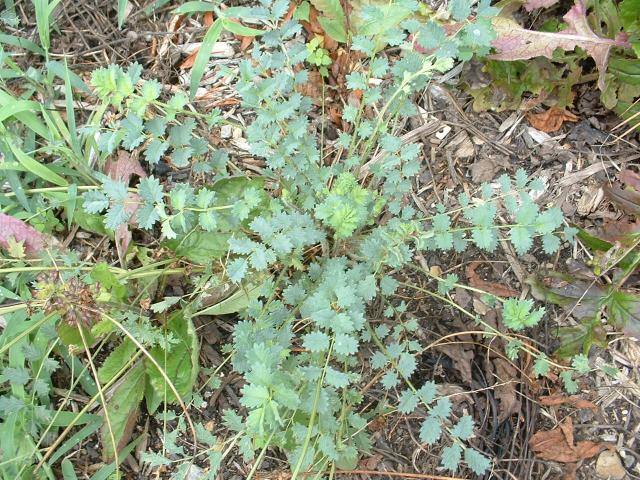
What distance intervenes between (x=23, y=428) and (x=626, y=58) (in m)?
2.34

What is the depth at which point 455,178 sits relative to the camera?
225cm

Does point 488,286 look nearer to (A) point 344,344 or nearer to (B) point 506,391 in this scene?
(B) point 506,391

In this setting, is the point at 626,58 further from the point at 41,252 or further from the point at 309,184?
the point at 41,252

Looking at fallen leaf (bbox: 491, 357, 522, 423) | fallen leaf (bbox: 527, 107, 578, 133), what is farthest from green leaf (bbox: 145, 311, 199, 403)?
fallen leaf (bbox: 527, 107, 578, 133)

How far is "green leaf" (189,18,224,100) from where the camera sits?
7.36ft

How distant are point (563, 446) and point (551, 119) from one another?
1135 millimetres

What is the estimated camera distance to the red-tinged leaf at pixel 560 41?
2053mm

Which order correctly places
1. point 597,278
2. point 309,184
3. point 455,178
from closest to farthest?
point 309,184, point 597,278, point 455,178

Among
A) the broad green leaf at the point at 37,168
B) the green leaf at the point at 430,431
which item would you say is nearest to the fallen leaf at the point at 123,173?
the broad green leaf at the point at 37,168

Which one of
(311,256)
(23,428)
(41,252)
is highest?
(41,252)

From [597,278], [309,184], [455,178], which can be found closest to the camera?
[309,184]

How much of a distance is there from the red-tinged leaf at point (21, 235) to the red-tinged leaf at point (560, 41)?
168 cm

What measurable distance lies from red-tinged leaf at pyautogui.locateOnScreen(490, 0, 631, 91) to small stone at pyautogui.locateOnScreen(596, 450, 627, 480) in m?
1.22

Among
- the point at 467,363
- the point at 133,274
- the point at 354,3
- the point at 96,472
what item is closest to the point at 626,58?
the point at 354,3
